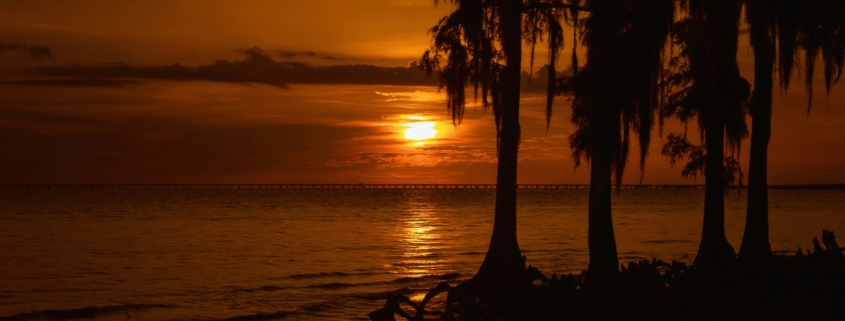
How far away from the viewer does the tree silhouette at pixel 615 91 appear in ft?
44.3

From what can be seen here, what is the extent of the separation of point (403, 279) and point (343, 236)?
20197 mm

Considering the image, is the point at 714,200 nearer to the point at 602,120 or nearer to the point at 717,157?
the point at 717,157

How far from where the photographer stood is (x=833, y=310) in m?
8.92

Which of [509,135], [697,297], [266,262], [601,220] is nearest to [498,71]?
[509,135]

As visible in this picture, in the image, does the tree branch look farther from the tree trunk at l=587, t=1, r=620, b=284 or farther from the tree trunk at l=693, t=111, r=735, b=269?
the tree trunk at l=693, t=111, r=735, b=269

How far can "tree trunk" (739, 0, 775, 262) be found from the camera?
14906 mm

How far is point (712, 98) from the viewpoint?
13508 mm

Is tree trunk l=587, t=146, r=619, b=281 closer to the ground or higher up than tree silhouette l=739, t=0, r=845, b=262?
closer to the ground

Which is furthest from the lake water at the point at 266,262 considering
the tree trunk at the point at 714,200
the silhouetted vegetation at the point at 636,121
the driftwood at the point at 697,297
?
the driftwood at the point at 697,297

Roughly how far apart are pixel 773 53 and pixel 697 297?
7.11 metres

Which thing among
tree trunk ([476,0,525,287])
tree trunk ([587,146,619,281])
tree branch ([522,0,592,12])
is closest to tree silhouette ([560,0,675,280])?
tree trunk ([587,146,619,281])

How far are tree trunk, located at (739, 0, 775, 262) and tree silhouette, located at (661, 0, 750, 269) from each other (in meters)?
0.42

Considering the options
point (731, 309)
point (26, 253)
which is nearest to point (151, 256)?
point (26, 253)

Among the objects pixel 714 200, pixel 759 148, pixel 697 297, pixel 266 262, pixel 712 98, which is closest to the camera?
pixel 697 297
